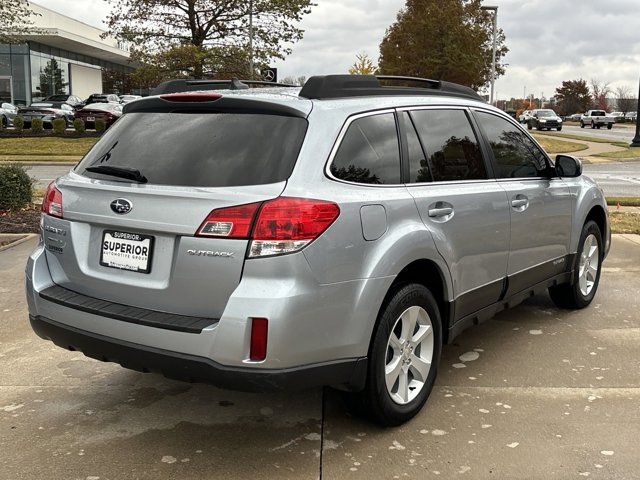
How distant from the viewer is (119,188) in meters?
3.24

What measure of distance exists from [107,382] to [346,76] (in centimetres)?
234

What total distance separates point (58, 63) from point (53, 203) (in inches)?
2211

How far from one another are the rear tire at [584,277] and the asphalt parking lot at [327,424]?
0.68m

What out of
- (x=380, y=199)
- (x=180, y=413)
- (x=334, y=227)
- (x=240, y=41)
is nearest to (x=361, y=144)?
(x=380, y=199)

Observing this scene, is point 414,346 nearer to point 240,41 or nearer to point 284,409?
point 284,409

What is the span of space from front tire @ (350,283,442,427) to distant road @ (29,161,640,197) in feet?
34.9

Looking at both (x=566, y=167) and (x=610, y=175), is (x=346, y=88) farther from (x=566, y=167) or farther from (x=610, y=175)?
(x=610, y=175)

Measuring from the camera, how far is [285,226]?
2883mm

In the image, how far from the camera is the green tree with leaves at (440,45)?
4097 cm

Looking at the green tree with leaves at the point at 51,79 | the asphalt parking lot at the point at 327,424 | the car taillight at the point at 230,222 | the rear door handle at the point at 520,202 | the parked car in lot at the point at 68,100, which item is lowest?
the asphalt parking lot at the point at 327,424

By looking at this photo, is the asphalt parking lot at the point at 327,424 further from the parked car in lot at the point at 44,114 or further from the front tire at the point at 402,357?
the parked car in lot at the point at 44,114

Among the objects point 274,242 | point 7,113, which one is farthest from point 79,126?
point 274,242

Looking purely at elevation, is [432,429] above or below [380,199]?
below

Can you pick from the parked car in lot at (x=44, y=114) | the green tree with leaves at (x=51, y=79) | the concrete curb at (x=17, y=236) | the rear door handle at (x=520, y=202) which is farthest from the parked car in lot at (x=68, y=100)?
the rear door handle at (x=520, y=202)
